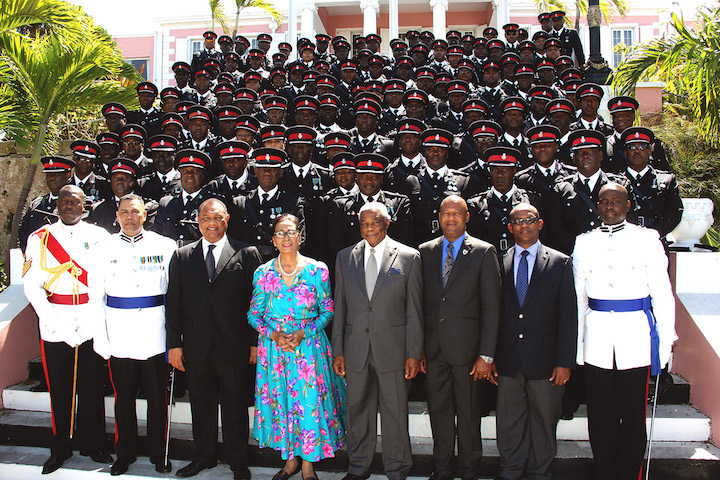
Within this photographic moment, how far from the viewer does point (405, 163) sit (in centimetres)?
609

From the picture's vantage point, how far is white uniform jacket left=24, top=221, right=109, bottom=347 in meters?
4.34

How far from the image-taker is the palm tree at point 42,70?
309 inches

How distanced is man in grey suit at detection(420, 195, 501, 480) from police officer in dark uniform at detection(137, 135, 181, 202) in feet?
12.2

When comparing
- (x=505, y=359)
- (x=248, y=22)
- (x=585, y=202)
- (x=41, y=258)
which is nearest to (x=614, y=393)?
(x=505, y=359)

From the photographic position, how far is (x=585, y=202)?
509cm

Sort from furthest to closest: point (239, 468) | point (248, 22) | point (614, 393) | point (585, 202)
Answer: point (248, 22) → point (585, 202) → point (239, 468) → point (614, 393)

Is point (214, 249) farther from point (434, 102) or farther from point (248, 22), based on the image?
point (248, 22)

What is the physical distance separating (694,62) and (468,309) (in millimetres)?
5539

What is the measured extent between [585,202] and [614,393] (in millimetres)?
1959

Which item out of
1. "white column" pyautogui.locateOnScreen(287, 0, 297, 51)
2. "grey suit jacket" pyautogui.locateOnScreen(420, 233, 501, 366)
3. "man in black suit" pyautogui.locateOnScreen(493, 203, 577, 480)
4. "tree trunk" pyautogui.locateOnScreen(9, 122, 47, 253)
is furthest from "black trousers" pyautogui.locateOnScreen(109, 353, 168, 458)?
"white column" pyautogui.locateOnScreen(287, 0, 297, 51)

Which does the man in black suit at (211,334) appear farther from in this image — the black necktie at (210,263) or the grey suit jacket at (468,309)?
the grey suit jacket at (468,309)

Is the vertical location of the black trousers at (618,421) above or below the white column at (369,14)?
below

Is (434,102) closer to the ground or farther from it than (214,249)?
farther from it

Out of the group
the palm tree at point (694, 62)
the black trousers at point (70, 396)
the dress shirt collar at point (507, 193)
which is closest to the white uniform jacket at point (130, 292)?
the black trousers at point (70, 396)
